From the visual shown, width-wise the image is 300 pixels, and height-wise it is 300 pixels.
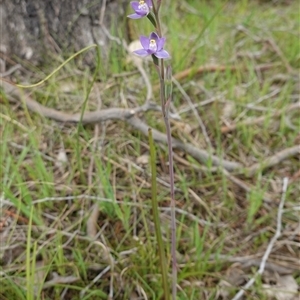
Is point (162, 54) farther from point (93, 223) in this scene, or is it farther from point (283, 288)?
point (283, 288)

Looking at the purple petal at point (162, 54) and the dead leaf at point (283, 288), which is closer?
the purple petal at point (162, 54)

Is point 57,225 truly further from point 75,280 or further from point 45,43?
point 45,43

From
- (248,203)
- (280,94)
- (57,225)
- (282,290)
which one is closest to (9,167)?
(57,225)

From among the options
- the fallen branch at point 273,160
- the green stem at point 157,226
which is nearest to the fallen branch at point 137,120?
the fallen branch at point 273,160

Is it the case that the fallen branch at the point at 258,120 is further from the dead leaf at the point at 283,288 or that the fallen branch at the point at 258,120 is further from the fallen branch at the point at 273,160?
the dead leaf at the point at 283,288

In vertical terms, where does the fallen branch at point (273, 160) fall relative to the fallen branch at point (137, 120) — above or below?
below

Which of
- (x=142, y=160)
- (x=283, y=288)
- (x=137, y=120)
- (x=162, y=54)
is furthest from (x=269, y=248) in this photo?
(x=162, y=54)
